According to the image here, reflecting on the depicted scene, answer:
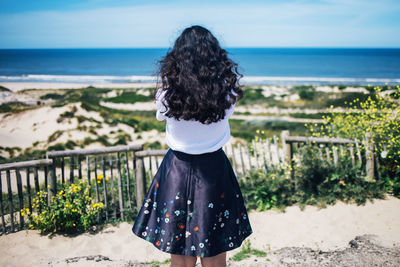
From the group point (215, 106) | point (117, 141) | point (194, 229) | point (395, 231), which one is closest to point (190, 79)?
point (215, 106)

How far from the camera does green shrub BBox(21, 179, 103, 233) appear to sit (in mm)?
4352

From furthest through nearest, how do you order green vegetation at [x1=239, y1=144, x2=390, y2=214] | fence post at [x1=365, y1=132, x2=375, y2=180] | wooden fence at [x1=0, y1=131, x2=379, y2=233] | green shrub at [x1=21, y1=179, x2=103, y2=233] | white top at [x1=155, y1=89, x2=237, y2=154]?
fence post at [x1=365, y1=132, x2=375, y2=180] < green vegetation at [x1=239, y1=144, x2=390, y2=214] < wooden fence at [x1=0, y1=131, x2=379, y2=233] < green shrub at [x1=21, y1=179, x2=103, y2=233] < white top at [x1=155, y1=89, x2=237, y2=154]

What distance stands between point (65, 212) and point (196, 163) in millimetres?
2996

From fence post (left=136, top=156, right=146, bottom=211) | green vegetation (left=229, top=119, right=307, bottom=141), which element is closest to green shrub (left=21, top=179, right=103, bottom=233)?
fence post (left=136, top=156, right=146, bottom=211)

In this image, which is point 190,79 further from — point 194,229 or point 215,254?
point 215,254

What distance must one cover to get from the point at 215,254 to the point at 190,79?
4.23 feet

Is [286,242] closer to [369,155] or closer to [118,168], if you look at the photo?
[369,155]

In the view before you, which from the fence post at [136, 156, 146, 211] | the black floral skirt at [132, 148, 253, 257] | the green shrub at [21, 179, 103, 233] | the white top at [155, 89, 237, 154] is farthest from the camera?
the fence post at [136, 156, 146, 211]

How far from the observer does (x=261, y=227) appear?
14.9 feet

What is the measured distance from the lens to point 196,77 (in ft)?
6.24

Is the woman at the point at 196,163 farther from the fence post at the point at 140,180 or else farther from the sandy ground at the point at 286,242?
the fence post at the point at 140,180

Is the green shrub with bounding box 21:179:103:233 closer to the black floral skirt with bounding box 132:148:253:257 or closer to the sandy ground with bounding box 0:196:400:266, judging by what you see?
the sandy ground with bounding box 0:196:400:266

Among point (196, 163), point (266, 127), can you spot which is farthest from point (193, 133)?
point (266, 127)

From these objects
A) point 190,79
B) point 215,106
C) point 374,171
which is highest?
point 190,79
